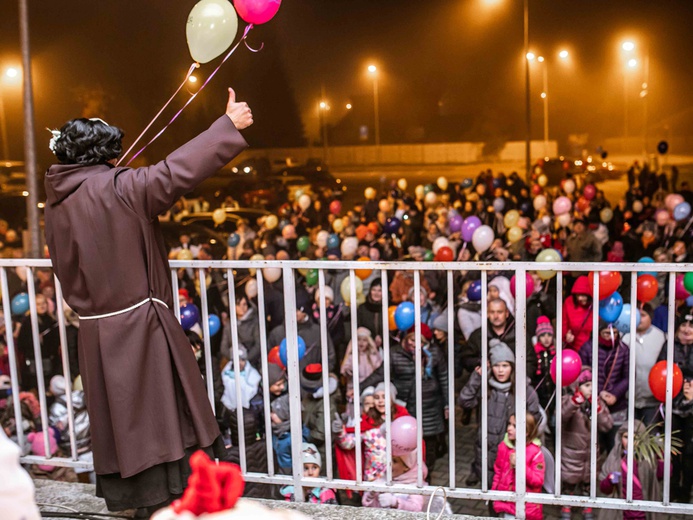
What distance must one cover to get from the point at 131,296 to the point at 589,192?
1088 cm

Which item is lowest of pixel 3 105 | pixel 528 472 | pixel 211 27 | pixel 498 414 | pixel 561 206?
pixel 528 472

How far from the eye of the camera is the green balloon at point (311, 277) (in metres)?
6.93

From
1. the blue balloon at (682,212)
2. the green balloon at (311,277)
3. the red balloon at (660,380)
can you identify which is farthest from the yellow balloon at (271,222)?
the red balloon at (660,380)

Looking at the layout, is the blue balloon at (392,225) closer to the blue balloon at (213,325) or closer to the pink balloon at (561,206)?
the pink balloon at (561,206)

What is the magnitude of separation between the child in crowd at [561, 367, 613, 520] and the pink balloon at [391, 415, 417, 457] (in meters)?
1.04

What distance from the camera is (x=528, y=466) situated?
3.98 meters

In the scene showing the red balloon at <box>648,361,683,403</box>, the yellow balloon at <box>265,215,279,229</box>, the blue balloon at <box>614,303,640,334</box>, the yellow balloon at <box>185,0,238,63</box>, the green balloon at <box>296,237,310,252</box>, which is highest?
the yellow balloon at <box>185,0,238,63</box>

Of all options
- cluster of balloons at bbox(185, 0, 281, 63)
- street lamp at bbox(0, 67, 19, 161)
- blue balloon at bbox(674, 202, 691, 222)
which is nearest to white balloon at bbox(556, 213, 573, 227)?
blue balloon at bbox(674, 202, 691, 222)

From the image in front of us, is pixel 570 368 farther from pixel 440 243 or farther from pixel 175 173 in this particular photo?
pixel 440 243

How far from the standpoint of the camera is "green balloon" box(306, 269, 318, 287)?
693cm

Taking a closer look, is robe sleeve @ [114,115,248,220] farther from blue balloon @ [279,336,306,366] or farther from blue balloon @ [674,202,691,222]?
blue balloon @ [674,202,691,222]

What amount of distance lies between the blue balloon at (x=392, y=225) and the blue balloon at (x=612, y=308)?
18.5ft

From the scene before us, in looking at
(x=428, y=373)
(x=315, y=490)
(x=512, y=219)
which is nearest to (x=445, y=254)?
(x=512, y=219)

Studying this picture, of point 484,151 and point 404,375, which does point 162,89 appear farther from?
point 404,375
